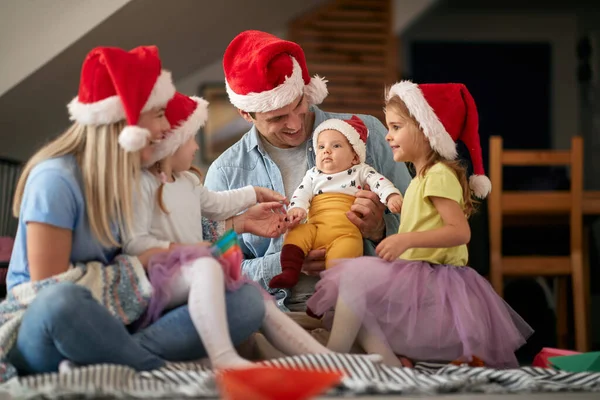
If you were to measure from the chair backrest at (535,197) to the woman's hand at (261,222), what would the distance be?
1.79 m

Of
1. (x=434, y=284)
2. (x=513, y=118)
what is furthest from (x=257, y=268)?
(x=513, y=118)

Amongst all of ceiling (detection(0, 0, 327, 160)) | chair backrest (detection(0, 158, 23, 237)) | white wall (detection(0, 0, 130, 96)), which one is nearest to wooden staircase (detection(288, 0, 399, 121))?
Answer: ceiling (detection(0, 0, 327, 160))

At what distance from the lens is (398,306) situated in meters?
2.08

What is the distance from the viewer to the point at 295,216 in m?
2.30

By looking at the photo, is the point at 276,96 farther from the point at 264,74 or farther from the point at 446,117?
the point at 446,117

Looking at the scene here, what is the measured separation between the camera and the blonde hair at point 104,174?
187 cm

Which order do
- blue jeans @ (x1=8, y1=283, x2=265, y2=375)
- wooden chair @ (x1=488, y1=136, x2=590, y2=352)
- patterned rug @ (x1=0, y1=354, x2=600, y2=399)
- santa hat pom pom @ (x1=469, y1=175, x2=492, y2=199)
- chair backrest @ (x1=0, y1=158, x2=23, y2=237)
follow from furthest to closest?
wooden chair @ (x1=488, y1=136, x2=590, y2=352) < chair backrest @ (x1=0, y1=158, x2=23, y2=237) < santa hat pom pom @ (x1=469, y1=175, x2=492, y2=199) < blue jeans @ (x1=8, y1=283, x2=265, y2=375) < patterned rug @ (x1=0, y1=354, x2=600, y2=399)

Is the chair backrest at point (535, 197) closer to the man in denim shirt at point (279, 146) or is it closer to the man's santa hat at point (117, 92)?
the man in denim shirt at point (279, 146)

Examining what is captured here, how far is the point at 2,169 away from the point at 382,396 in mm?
2468

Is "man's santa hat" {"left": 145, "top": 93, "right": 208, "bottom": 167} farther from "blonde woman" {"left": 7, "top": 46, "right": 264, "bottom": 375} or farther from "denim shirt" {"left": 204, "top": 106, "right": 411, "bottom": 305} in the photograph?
"denim shirt" {"left": 204, "top": 106, "right": 411, "bottom": 305}

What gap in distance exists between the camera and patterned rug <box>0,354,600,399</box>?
158cm

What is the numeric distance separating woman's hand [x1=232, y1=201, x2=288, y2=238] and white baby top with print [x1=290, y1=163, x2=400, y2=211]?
7 cm

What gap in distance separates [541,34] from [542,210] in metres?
3.22

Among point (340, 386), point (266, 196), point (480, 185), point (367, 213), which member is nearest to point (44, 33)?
point (266, 196)
